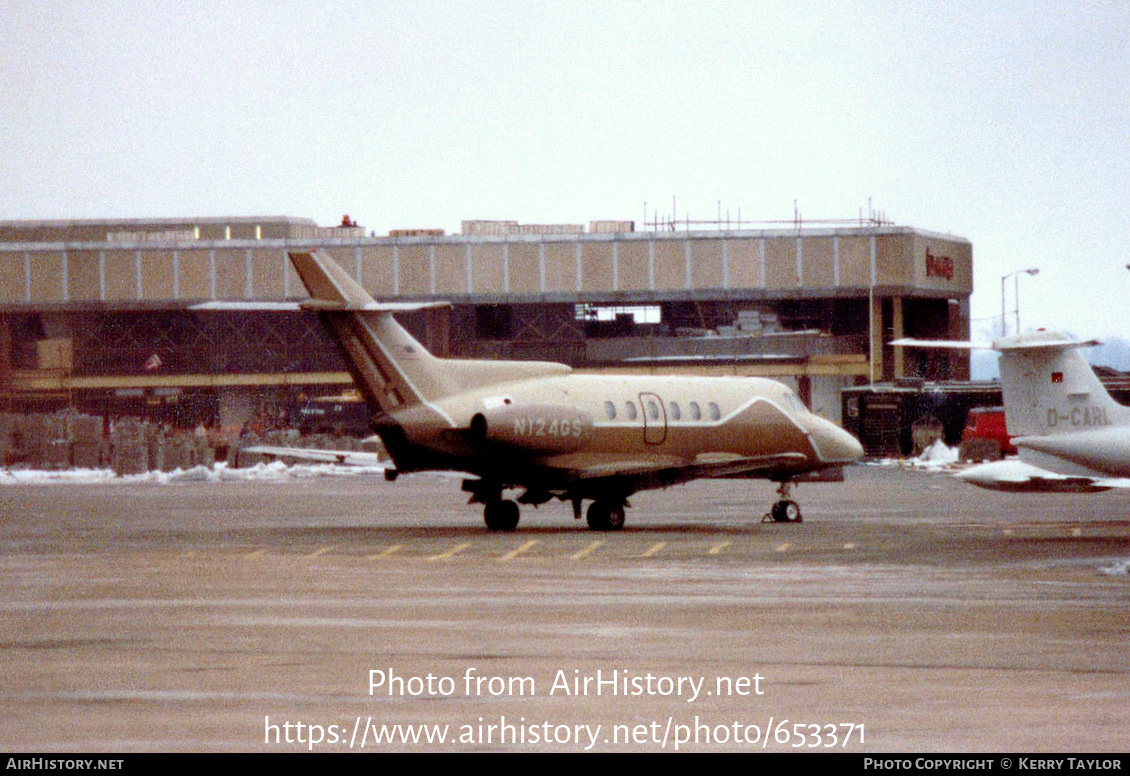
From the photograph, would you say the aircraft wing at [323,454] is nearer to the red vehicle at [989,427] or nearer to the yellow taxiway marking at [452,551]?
the yellow taxiway marking at [452,551]

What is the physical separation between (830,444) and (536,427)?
8.17 m

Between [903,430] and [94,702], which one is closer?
[94,702]

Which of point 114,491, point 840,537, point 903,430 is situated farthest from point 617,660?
point 903,430

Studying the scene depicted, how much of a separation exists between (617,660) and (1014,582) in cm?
941

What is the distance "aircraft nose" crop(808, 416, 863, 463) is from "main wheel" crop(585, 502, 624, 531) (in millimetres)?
5886

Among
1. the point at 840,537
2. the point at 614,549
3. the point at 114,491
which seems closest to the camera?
the point at 614,549

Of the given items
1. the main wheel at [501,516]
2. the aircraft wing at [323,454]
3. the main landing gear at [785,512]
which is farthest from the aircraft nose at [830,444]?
the aircraft wing at [323,454]

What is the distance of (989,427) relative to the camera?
7625cm

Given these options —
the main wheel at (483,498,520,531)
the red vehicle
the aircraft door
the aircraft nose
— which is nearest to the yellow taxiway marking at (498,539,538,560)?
the main wheel at (483,498,520,531)

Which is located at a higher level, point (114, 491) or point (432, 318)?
point (432, 318)

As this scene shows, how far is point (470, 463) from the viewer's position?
3441 centimetres

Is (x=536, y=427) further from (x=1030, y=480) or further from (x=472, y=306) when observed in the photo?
(x=472, y=306)

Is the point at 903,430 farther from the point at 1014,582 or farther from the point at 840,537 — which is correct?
the point at 1014,582

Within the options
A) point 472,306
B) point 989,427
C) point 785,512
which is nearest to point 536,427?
point 785,512
